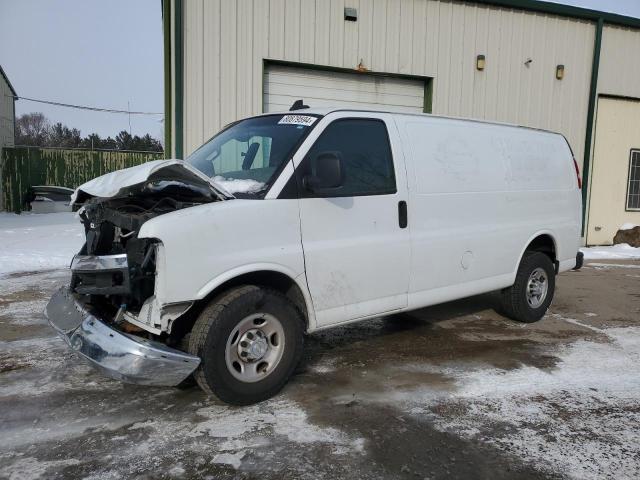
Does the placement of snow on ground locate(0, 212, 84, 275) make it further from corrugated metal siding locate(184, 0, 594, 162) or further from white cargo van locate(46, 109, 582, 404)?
white cargo van locate(46, 109, 582, 404)

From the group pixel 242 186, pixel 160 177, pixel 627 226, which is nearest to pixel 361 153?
pixel 242 186

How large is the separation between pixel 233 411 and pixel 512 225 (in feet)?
11.0

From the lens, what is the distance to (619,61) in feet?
41.5

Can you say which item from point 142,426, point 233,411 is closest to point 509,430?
point 233,411

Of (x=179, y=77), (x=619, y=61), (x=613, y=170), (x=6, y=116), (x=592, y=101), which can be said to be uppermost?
(x=619, y=61)

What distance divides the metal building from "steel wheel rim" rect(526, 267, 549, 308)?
4837 mm

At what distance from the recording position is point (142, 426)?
3420 millimetres

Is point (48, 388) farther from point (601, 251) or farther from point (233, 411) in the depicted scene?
point (601, 251)

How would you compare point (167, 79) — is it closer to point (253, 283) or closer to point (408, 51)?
point (408, 51)

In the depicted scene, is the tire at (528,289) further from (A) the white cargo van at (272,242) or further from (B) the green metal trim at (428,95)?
(B) the green metal trim at (428,95)

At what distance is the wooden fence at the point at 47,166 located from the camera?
20.8 m

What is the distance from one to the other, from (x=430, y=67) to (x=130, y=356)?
9.23 m

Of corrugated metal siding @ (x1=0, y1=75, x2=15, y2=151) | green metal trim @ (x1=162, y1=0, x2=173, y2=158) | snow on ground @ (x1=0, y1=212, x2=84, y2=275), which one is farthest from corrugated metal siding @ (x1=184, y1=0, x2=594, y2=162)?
corrugated metal siding @ (x1=0, y1=75, x2=15, y2=151)

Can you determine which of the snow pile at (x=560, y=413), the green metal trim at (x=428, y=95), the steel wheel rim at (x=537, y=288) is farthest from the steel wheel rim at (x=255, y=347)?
the green metal trim at (x=428, y=95)
